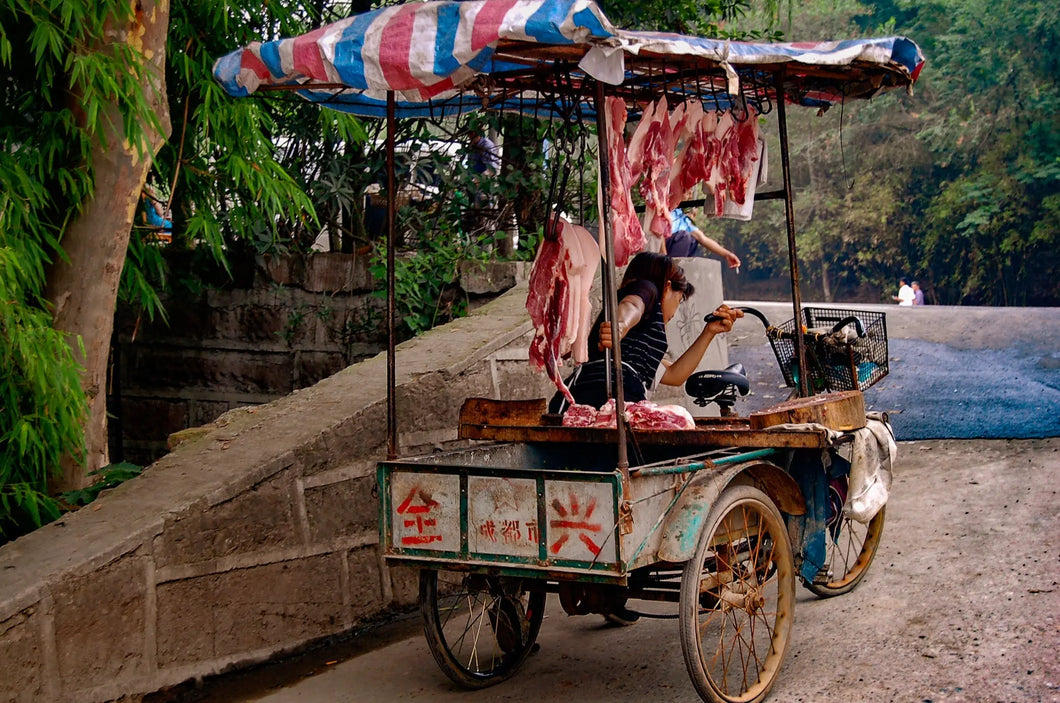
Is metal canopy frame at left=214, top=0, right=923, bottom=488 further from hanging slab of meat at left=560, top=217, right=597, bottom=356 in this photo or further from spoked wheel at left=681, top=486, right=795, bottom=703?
spoked wheel at left=681, top=486, right=795, bottom=703

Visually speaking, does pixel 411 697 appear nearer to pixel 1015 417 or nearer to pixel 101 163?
pixel 101 163

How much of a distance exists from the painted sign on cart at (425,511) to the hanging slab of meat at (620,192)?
130cm

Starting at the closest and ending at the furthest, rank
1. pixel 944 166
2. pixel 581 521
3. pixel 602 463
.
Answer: pixel 581 521, pixel 602 463, pixel 944 166

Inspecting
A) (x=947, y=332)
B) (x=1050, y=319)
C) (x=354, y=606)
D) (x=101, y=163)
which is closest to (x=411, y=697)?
(x=354, y=606)

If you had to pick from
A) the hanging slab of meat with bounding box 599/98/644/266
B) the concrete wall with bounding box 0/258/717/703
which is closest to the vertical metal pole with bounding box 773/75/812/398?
the hanging slab of meat with bounding box 599/98/644/266

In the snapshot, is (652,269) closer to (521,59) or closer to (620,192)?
(620,192)

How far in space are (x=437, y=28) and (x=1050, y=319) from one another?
10.9 meters

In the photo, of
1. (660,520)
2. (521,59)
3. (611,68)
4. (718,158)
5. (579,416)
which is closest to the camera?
(611,68)

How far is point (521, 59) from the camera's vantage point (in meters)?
4.32

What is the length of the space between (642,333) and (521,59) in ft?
5.62

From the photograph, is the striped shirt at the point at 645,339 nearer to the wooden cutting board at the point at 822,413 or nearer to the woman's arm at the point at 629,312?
the woman's arm at the point at 629,312

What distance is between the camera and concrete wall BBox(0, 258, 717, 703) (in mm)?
4383

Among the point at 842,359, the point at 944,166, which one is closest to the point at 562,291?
the point at 842,359

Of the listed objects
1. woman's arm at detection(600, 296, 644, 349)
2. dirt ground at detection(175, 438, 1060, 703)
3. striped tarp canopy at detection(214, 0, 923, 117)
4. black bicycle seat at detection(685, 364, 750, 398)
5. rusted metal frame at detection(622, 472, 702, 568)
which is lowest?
dirt ground at detection(175, 438, 1060, 703)
